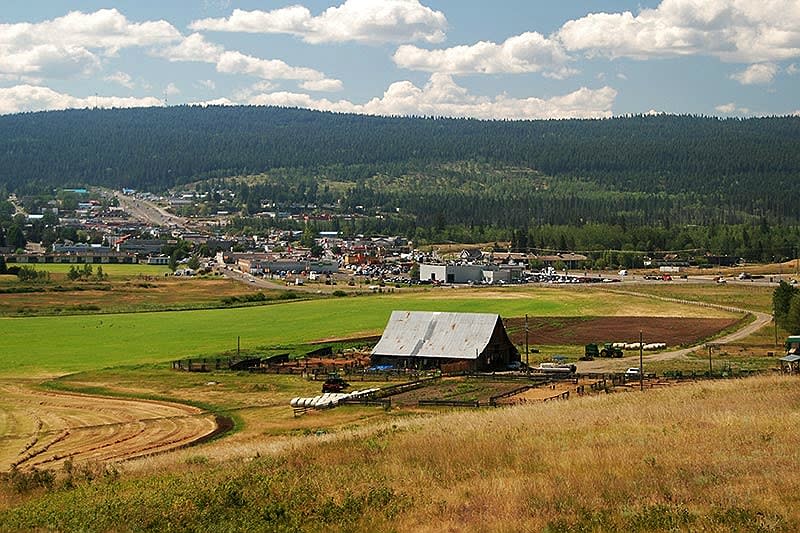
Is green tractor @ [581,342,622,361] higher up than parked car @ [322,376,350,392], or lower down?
lower down

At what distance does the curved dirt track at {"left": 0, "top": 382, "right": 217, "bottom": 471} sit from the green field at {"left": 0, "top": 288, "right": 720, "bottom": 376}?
1227 centimetres

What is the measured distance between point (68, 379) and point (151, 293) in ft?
190

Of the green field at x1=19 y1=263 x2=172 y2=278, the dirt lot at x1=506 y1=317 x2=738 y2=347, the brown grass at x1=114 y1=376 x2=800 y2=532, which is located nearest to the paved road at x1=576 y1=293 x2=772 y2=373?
the dirt lot at x1=506 y1=317 x2=738 y2=347

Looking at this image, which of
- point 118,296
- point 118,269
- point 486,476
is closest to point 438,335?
point 486,476

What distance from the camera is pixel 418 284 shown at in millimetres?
134375

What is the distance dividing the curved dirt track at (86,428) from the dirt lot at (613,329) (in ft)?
108

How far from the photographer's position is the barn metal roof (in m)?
57.8

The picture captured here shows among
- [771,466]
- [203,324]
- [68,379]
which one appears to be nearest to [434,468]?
[771,466]

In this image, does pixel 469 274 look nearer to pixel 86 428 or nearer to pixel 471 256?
pixel 471 256

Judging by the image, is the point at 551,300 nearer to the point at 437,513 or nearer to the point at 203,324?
the point at 203,324

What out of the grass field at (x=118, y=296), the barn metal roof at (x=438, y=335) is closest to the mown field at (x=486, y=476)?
the barn metal roof at (x=438, y=335)

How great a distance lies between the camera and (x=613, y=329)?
77.9 metres

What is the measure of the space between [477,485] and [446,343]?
39.3m

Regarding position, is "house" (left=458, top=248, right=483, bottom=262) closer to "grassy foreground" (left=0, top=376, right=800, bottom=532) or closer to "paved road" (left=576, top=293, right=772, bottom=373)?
"paved road" (left=576, top=293, right=772, bottom=373)
